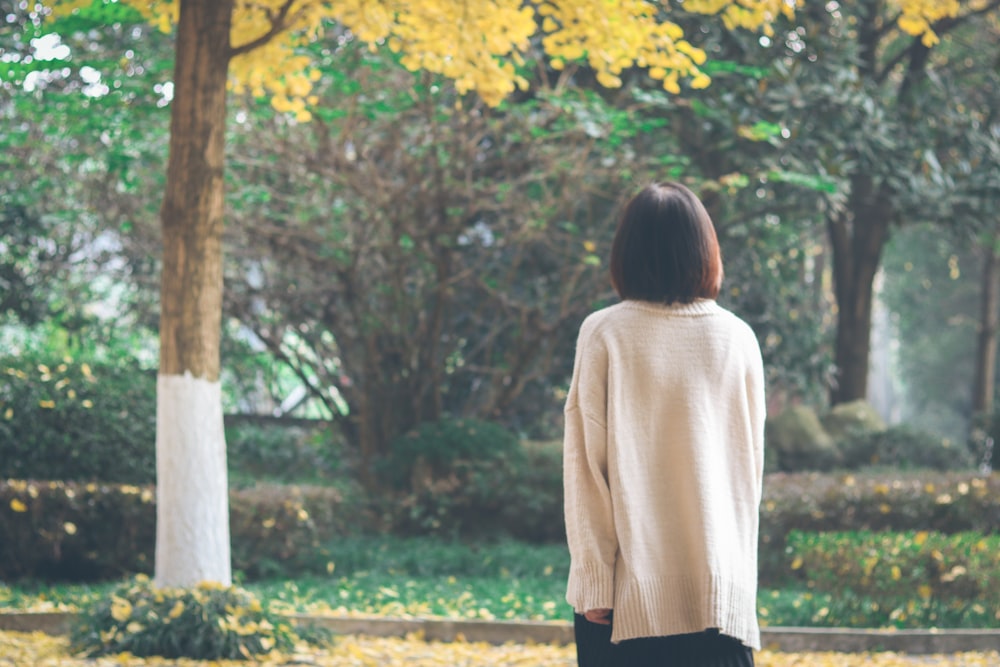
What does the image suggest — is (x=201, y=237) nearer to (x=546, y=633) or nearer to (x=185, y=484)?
(x=185, y=484)

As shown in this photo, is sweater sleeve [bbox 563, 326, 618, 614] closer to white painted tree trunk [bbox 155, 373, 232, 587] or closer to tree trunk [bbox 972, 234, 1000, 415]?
white painted tree trunk [bbox 155, 373, 232, 587]

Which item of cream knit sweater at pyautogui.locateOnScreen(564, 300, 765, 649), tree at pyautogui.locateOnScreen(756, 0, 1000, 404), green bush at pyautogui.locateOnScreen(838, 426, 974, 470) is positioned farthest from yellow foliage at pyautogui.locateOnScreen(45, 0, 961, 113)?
green bush at pyautogui.locateOnScreen(838, 426, 974, 470)

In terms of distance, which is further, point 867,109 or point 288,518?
point 867,109

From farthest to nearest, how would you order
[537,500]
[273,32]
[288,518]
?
[537,500] → [288,518] → [273,32]

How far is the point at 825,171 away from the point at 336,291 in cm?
464

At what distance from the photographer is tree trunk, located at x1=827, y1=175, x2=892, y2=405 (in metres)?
13.4

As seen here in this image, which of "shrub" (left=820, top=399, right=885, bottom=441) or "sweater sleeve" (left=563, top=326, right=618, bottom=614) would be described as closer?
"sweater sleeve" (left=563, top=326, right=618, bottom=614)

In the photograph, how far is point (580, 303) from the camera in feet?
34.2

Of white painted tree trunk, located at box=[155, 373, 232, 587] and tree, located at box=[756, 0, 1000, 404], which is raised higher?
tree, located at box=[756, 0, 1000, 404]

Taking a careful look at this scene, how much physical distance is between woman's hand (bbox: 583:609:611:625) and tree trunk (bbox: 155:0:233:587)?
3606 millimetres

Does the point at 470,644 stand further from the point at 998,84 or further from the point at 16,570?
the point at 998,84

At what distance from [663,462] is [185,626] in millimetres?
3550

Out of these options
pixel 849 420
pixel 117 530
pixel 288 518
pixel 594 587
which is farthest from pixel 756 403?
pixel 849 420

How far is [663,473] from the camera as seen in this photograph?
271 cm
